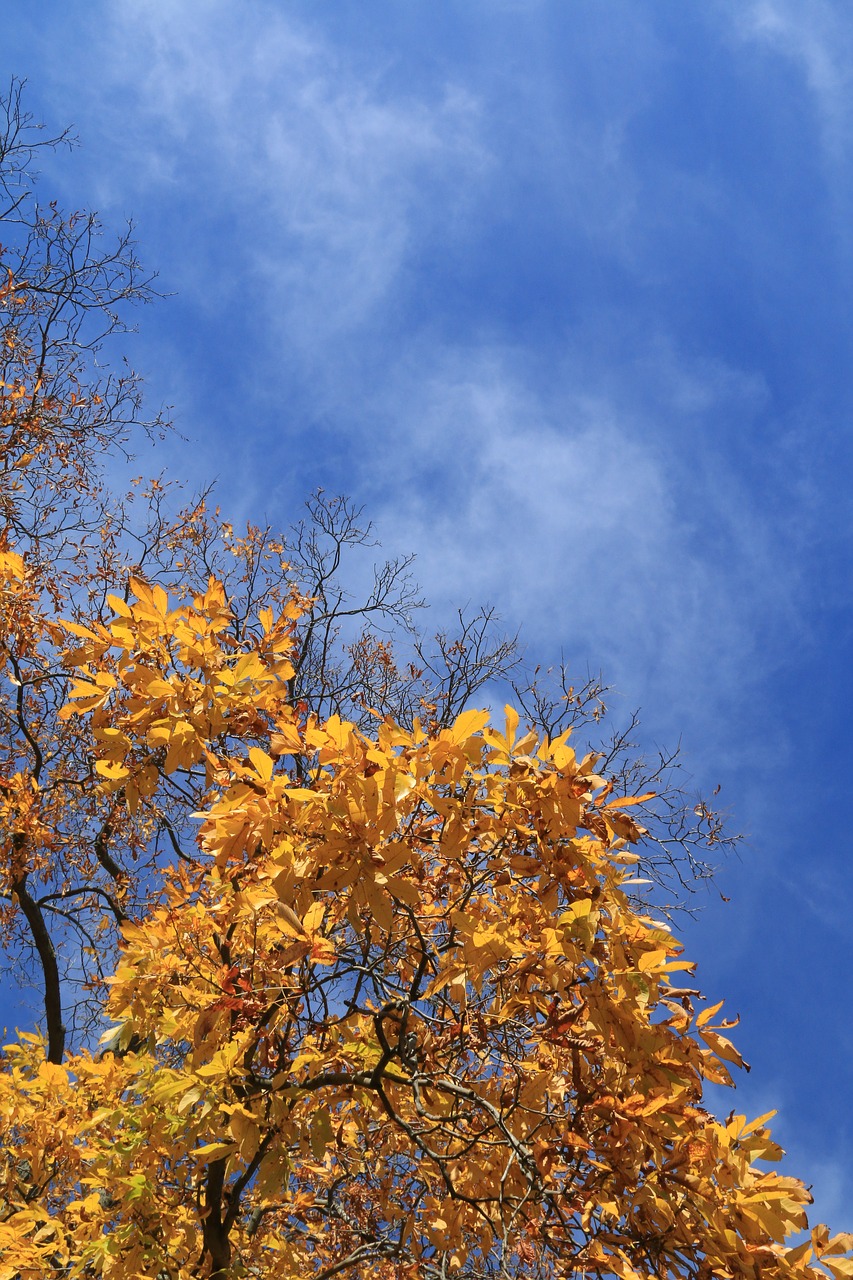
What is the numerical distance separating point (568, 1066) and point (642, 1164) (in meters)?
0.85

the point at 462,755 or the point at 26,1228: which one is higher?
the point at 462,755

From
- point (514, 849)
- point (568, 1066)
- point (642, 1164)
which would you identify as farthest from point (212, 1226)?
point (514, 849)

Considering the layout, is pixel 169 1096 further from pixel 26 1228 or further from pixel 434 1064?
pixel 26 1228

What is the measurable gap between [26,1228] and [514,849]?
2457mm

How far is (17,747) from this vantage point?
662 cm

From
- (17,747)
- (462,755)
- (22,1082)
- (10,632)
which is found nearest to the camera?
(462,755)

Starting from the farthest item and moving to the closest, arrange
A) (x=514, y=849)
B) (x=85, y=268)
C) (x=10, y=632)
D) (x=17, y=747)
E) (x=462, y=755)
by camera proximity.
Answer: (x=85, y=268), (x=17, y=747), (x=10, y=632), (x=514, y=849), (x=462, y=755)

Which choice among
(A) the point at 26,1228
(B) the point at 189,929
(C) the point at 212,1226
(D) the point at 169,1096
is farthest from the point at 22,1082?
(D) the point at 169,1096

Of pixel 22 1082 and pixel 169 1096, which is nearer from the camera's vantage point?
pixel 169 1096

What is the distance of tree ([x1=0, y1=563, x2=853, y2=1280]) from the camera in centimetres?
204

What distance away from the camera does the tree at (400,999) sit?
204 cm

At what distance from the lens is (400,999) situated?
273 cm

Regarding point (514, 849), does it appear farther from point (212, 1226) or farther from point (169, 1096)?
point (212, 1226)

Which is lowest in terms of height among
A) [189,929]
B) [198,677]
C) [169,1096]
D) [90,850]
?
[169,1096]
